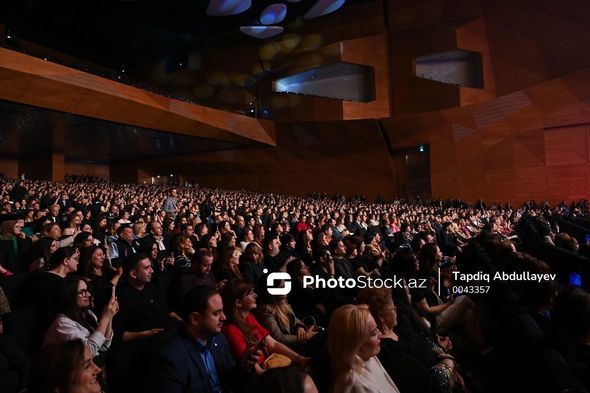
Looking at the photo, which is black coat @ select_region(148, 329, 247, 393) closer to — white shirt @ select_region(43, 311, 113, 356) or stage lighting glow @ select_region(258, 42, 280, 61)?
white shirt @ select_region(43, 311, 113, 356)

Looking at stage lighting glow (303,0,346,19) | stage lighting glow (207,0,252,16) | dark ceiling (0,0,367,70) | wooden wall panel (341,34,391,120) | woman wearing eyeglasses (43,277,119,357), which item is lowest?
woman wearing eyeglasses (43,277,119,357)

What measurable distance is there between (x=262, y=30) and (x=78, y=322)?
67.8 ft

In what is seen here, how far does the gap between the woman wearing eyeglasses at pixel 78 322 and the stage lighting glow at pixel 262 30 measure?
20094 mm

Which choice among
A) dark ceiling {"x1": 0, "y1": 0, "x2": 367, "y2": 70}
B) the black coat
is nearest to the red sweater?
the black coat

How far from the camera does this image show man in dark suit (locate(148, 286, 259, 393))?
64.7 inches

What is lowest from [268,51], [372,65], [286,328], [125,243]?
[286,328]

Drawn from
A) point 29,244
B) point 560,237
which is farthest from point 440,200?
point 29,244

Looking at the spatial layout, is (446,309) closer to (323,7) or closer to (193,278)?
(193,278)

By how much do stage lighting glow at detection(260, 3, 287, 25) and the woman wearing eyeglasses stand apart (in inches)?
753

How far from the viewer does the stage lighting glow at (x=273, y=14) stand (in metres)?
19.6

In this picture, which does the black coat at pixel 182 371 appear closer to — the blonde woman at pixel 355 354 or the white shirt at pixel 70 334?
the blonde woman at pixel 355 354

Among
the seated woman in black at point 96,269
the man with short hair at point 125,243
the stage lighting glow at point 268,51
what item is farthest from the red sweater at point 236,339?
the stage lighting glow at point 268,51

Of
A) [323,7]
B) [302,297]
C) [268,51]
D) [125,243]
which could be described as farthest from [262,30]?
[302,297]

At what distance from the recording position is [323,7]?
64.0 feet
